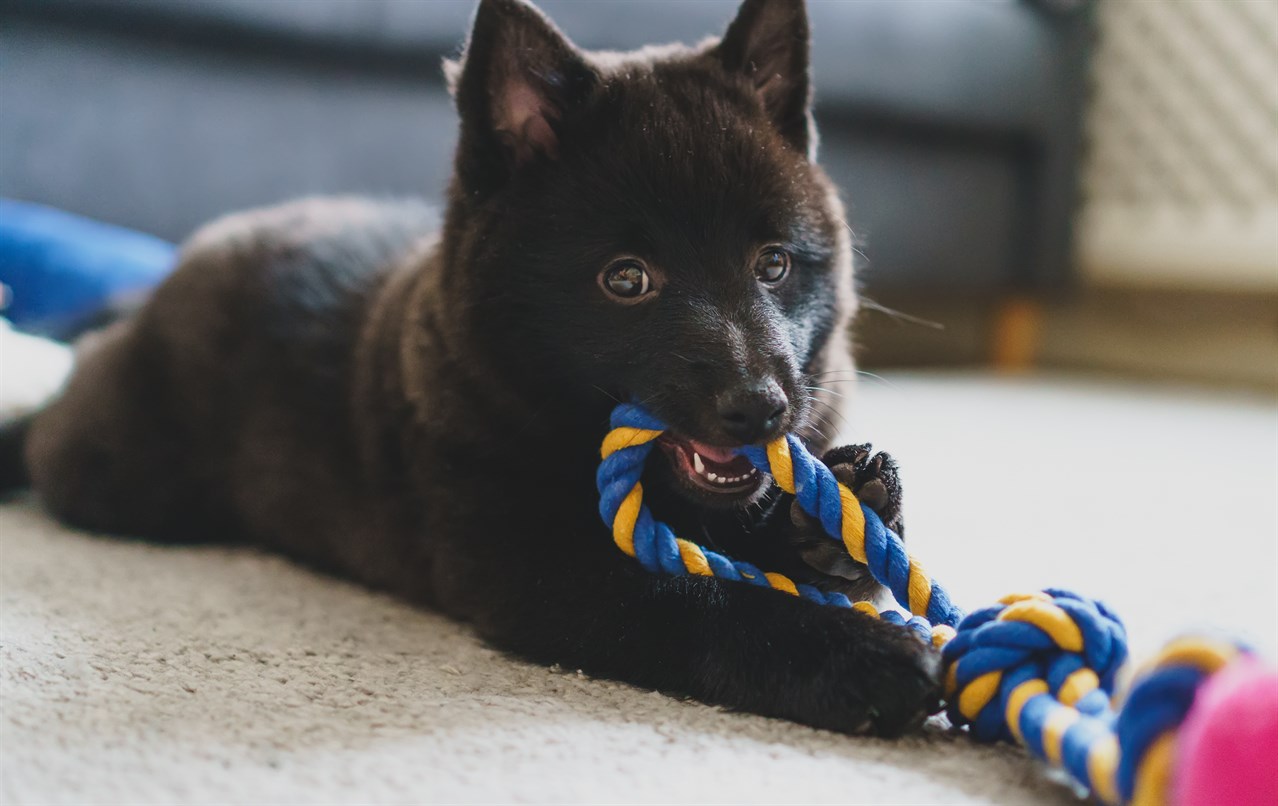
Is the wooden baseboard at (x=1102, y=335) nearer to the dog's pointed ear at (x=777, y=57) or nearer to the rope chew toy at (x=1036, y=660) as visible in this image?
the dog's pointed ear at (x=777, y=57)

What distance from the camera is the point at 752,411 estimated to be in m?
1.09

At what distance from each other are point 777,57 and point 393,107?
1.70 m

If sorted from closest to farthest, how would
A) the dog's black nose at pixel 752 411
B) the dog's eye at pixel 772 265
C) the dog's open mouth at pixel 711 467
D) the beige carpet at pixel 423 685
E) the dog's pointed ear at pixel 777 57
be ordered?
the beige carpet at pixel 423 685, the dog's black nose at pixel 752 411, the dog's open mouth at pixel 711 467, the dog's eye at pixel 772 265, the dog's pointed ear at pixel 777 57

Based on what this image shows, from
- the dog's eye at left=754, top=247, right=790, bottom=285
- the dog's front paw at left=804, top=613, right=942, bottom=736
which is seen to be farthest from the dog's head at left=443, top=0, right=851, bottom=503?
the dog's front paw at left=804, top=613, right=942, bottom=736

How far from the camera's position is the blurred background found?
2568mm

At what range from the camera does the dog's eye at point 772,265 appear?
1.32m

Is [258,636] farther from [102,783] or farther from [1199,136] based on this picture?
[1199,136]

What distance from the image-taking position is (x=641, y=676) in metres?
1.13

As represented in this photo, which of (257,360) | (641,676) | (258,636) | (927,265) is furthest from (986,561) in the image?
(927,265)

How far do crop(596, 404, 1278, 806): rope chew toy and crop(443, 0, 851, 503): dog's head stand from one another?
0.08 m

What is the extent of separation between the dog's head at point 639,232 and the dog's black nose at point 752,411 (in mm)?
43

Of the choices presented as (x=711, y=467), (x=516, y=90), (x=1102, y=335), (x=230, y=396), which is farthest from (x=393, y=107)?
(x=1102, y=335)

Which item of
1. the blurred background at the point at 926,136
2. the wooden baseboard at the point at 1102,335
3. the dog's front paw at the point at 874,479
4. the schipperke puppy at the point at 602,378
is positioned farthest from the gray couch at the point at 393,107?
the dog's front paw at the point at 874,479

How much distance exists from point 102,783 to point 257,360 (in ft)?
3.26
